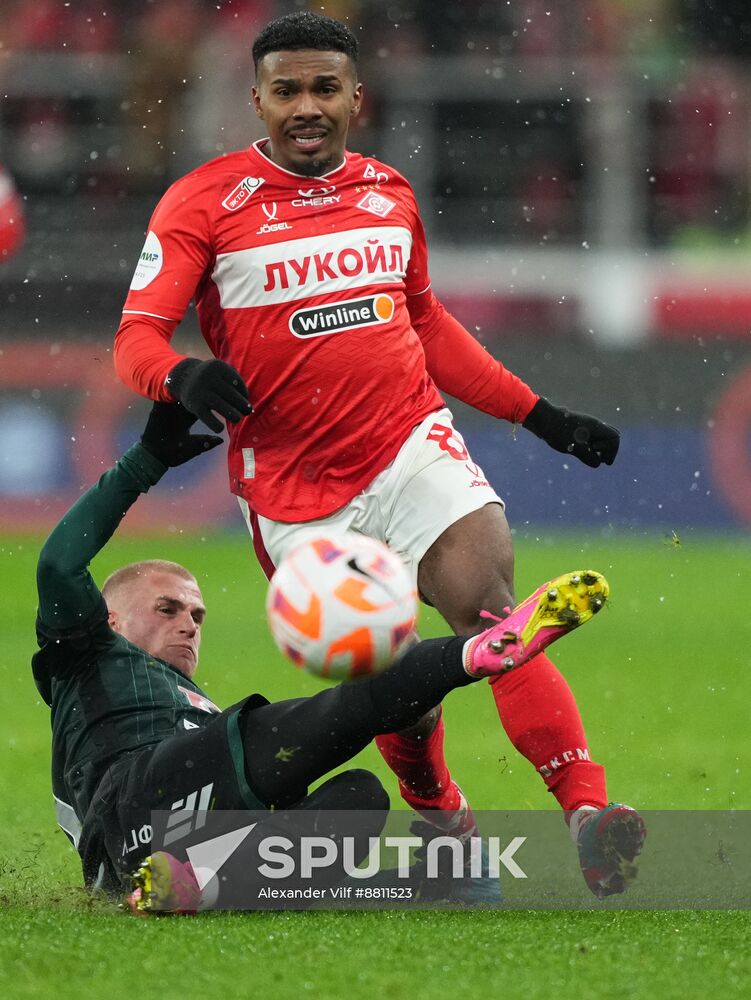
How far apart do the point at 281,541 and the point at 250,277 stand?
0.67 metres

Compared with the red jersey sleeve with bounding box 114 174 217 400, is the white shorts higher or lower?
lower

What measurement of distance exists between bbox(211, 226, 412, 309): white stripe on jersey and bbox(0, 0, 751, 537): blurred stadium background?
8.53 meters

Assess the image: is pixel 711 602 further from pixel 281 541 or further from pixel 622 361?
pixel 281 541

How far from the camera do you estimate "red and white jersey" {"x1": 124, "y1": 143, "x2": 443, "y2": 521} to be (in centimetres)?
429

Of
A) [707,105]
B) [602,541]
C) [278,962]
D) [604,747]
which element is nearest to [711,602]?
[602,541]

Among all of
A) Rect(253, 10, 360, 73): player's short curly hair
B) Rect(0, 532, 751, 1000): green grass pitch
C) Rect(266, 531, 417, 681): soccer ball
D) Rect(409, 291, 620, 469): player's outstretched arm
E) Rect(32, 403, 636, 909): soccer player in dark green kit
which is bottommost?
Rect(0, 532, 751, 1000): green grass pitch

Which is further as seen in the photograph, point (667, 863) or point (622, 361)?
point (622, 361)

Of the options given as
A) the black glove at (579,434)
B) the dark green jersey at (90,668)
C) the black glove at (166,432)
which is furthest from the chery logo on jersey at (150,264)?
the black glove at (579,434)

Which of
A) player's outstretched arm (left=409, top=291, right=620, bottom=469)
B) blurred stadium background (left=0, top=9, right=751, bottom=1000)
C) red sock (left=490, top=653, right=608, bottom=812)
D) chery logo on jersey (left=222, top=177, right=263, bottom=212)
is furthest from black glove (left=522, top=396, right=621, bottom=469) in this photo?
blurred stadium background (left=0, top=9, right=751, bottom=1000)

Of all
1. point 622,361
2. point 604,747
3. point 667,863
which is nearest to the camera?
point 667,863

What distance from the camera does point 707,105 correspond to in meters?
15.2

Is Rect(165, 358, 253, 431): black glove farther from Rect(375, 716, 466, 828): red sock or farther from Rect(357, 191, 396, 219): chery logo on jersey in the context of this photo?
Rect(375, 716, 466, 828): red sock

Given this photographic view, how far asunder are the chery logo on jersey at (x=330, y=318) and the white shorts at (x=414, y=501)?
311mm

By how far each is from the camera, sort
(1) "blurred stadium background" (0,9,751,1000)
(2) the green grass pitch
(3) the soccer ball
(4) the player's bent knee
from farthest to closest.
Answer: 1. (1) "blurred stadium background" (0,9,751,1000)
2. (4) the player's bent knee
3. (3) the soccer ball
4. (2) the green grass pitch
